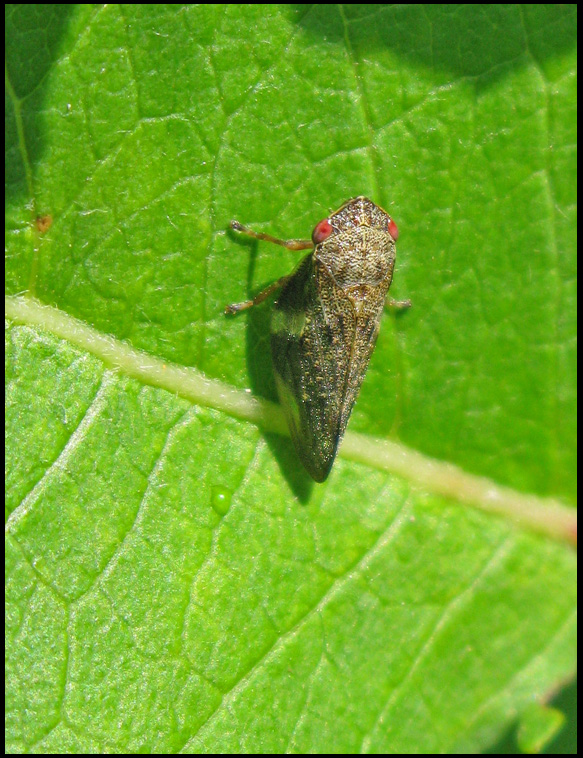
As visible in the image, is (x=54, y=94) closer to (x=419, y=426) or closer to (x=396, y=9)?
(x=396, y=9)

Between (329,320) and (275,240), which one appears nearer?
(275,240)

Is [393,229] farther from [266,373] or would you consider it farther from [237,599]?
[237,599]

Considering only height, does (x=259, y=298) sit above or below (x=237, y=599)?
above

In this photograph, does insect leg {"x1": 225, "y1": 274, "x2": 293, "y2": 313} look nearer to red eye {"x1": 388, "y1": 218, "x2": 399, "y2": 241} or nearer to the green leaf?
the green leaf

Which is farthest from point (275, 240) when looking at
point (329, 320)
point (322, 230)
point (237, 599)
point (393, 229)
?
point (237, 599)

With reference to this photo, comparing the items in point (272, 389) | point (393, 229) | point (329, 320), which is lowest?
point (272, 389)

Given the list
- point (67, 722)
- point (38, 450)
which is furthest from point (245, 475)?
point (67, 722)

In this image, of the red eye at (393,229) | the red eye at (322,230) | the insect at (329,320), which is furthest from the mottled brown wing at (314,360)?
the red eye at (393,229)
